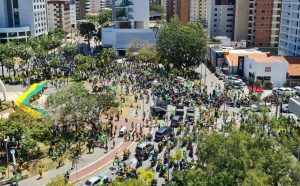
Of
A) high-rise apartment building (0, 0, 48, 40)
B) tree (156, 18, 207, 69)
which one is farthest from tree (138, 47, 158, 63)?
high-rise apartment building (0, 0, 48, 40)

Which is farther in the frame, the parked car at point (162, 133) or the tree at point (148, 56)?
the tree at point (148, 56)

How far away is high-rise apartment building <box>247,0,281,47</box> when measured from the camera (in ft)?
314

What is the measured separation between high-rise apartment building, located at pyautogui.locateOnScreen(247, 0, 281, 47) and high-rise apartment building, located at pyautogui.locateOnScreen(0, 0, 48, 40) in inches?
2366

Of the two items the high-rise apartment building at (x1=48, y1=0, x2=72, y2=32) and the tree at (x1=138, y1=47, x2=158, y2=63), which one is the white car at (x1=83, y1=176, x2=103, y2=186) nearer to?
the tree at (x1=138, y1=47, x2=158, y2=63)

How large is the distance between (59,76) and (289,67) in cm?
4091

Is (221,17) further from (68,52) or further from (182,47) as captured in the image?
(68,52)

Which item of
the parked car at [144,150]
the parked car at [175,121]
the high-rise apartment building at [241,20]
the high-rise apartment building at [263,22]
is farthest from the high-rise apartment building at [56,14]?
the parked car at [144,150]

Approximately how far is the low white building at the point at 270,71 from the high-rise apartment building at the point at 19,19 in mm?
66242

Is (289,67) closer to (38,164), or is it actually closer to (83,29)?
(38,164)

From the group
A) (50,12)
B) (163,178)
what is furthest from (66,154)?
(50,12)

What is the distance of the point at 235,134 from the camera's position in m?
28.1

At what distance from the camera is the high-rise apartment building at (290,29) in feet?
250

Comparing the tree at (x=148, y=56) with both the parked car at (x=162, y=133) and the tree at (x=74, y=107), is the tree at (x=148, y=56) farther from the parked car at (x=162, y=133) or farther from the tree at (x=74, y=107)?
the parked car at (x=162, y=133)

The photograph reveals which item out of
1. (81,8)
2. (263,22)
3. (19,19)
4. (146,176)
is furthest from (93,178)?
(81,8)
